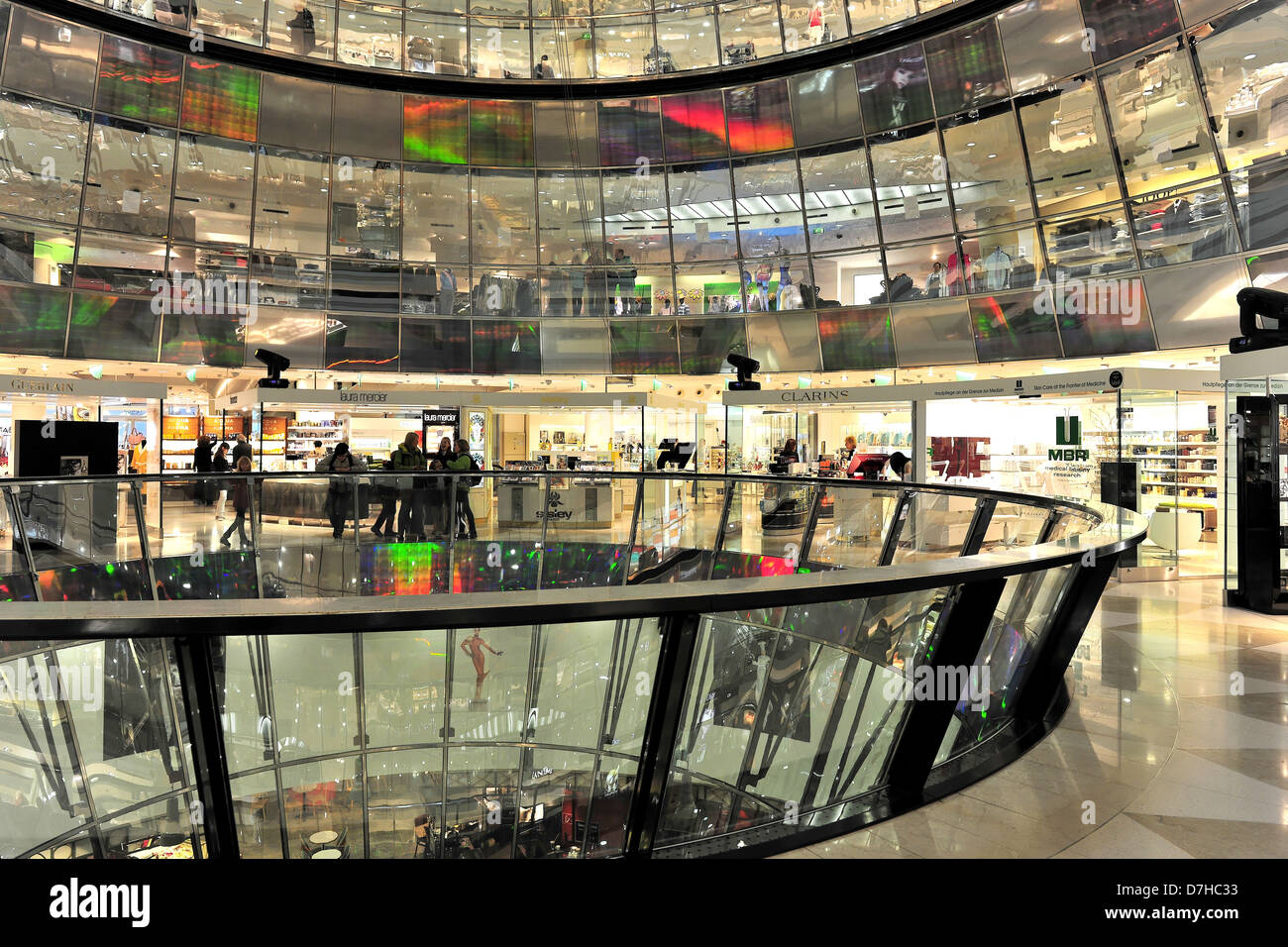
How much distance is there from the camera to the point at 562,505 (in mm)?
12453

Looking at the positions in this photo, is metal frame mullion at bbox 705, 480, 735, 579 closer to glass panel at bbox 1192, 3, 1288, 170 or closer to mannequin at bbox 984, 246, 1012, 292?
mannequin at bbox 984, 246, 1012, 292

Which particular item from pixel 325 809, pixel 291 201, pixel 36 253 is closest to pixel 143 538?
pixel 325 809

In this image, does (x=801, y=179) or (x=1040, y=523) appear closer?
(x=1040, y=523)

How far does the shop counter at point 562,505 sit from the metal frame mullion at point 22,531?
5640 millimetres

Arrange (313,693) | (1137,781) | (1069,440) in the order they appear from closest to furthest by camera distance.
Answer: (313,693)
(1137,781)
(1069,440)

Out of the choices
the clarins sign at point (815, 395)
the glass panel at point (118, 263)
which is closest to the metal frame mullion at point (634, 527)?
the clarins sign at point (815, 395)

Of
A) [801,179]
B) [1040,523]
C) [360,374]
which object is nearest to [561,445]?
[360,374]

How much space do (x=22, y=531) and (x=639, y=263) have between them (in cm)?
1502

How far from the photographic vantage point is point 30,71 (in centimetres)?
1689

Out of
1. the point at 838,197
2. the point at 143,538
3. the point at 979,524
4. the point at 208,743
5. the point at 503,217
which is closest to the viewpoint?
the point at 208,743

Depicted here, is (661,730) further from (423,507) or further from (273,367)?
(273,367)

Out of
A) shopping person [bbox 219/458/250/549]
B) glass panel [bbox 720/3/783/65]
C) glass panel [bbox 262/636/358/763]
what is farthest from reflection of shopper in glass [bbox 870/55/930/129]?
→ glass panel [bbox 262/636/358/763]
